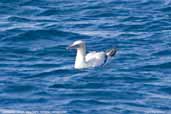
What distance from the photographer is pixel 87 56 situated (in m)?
26.2

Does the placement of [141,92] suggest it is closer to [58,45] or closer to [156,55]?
[156,55]

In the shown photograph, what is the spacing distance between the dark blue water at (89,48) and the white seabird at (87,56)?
10.4 inches

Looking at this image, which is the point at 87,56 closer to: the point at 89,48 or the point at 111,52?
the point at 111,52

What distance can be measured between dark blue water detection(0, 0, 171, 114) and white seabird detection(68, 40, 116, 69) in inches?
10.4

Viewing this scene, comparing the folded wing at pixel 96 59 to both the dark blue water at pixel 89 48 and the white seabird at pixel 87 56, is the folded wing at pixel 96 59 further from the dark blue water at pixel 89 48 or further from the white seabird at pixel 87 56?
the dark blue water at pixel 89 48

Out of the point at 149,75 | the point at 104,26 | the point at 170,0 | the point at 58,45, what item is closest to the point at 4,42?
the point at 58,45

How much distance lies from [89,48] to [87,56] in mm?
1596

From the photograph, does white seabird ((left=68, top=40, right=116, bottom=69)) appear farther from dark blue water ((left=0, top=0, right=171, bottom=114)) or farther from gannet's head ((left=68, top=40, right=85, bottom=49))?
dark blue water ((left=0, top=0, right=171, bottom=114))

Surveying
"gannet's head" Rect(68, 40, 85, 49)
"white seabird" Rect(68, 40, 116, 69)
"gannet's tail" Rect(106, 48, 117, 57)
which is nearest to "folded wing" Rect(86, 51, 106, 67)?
"white seabird" Rect(68, 40, 116, 69)

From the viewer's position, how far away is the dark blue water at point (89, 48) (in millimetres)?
21531

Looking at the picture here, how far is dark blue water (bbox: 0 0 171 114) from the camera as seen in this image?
2153cm

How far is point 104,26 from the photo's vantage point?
2966 centimetres

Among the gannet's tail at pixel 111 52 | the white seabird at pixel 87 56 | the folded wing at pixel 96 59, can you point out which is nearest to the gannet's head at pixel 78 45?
the white seabird at pixel 87 56

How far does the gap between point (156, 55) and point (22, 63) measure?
12.0 feet
